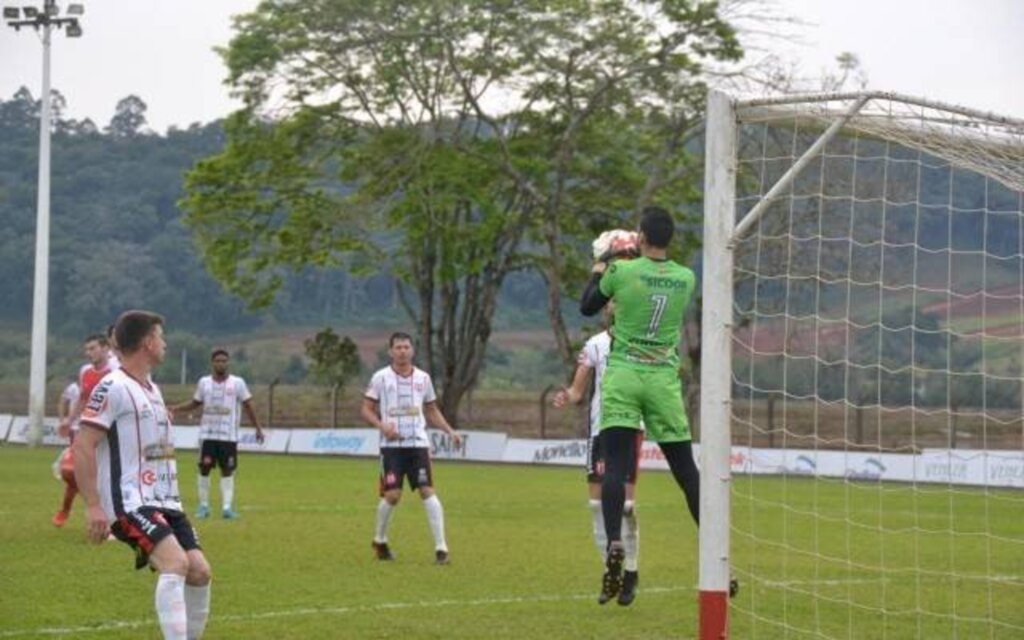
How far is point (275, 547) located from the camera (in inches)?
699

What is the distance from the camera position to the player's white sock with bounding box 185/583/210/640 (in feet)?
32.9

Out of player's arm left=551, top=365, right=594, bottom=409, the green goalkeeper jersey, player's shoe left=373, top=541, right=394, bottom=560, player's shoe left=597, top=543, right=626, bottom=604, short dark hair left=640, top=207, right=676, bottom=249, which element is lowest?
player's shoe left=373, top=541, right=394, bottom=560

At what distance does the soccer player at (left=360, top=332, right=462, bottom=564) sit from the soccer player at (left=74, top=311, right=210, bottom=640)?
22.4ft

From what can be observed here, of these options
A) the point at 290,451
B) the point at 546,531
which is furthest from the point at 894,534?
the point at 290,451

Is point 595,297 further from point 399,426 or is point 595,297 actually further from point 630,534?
point 399,426

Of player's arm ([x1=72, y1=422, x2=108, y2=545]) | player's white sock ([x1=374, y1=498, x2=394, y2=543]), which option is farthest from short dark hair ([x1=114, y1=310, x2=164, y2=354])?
player's white sock ([x1=374, y1=498, x2=394, y2=543])

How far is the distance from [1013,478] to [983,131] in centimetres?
1805

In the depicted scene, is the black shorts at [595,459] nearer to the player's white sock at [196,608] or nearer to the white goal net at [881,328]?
the white goal net at [881,328]

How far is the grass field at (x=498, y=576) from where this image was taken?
39.1 feet

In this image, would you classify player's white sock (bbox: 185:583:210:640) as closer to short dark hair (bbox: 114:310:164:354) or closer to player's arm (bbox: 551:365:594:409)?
short dark hair (bbox: 114:310:164:354)

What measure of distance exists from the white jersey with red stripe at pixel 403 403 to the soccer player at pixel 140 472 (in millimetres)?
6986

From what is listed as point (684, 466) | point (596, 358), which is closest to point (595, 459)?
point (596, 358)

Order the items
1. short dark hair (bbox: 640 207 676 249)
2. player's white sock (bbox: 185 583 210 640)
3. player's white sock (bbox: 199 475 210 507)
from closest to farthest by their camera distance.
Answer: player's white sock (bbox: 185 583 210 640)
short dark hair (bbox: 640 207 676 249)
player's white sock (bbox: 199 475 210 507)

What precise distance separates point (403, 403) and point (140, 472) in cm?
731
